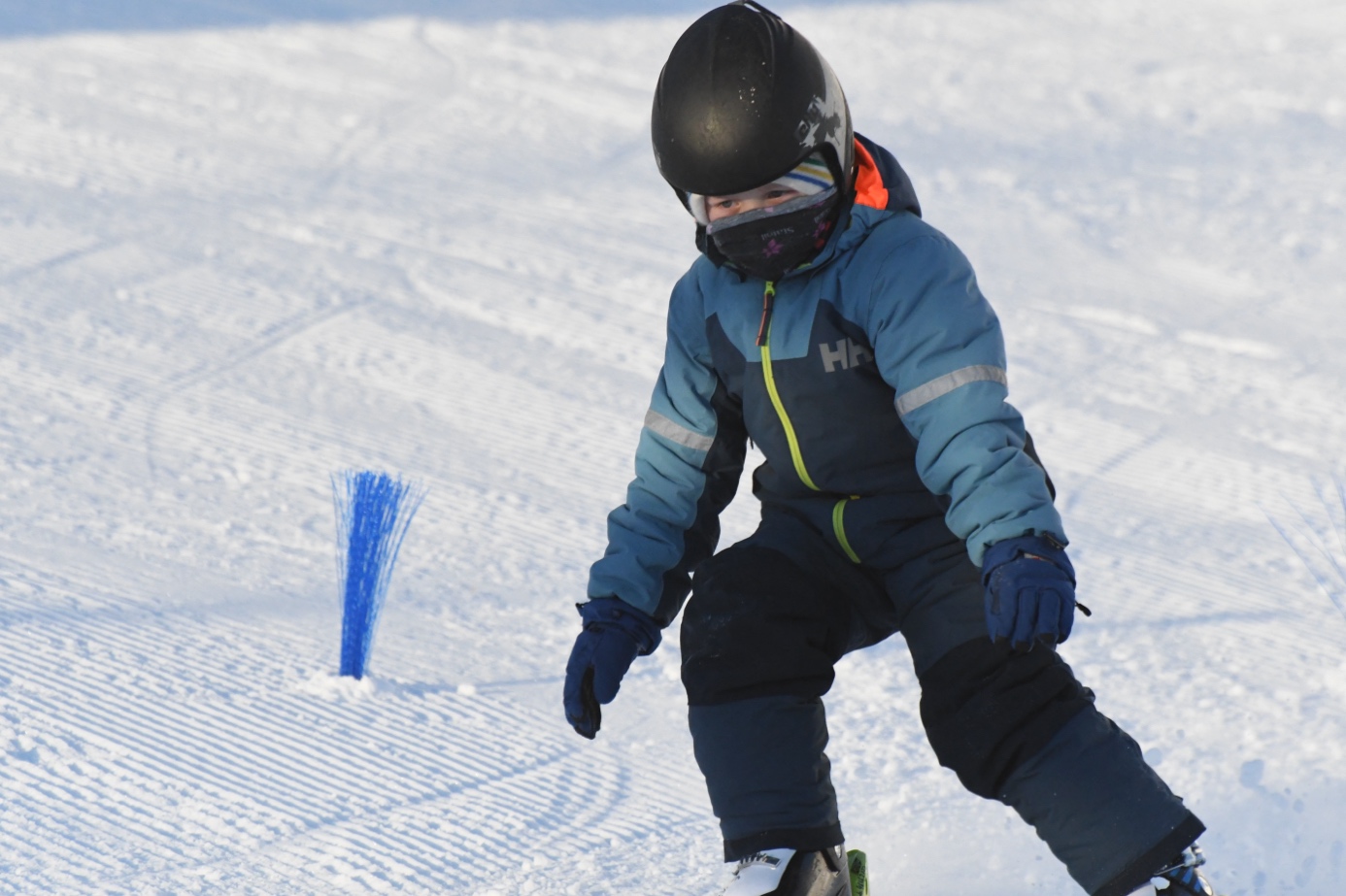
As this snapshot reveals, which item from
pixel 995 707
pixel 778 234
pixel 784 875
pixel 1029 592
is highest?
pixel 778 234

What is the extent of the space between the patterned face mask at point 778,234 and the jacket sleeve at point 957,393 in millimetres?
112

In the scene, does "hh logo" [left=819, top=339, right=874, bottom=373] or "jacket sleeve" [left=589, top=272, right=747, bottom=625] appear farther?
"jacket sleeve" [left=589, top=272, right=747, bottom=625]

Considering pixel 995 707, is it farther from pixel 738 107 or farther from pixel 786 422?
pixel 738 107

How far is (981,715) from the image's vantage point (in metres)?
1.95

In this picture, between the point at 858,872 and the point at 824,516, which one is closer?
the point at 824,516

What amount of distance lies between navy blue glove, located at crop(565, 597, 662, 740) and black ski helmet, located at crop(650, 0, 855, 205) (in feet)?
2.05

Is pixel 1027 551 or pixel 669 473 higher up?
pixel 1027 551

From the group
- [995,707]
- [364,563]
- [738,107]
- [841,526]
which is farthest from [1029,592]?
[364,563]

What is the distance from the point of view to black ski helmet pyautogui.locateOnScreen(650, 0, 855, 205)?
2.01 m

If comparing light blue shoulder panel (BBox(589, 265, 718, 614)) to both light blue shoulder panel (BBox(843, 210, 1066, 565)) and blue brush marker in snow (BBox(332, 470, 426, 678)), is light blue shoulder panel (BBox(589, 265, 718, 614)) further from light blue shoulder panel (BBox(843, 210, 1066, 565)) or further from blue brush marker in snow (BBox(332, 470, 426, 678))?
blue brush marker in snow (BBox(332, 470, 426, 678))

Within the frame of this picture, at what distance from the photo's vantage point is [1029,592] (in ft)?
5.88

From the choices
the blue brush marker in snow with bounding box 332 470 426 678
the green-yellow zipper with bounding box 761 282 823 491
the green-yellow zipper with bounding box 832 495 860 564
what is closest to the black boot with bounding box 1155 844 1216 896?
the green-yellow zipper with bounding box 832 495 860 564

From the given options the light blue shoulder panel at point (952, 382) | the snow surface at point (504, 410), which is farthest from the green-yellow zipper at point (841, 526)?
the snow surface at point (504, 410)

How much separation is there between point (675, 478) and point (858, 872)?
670 millimetres
